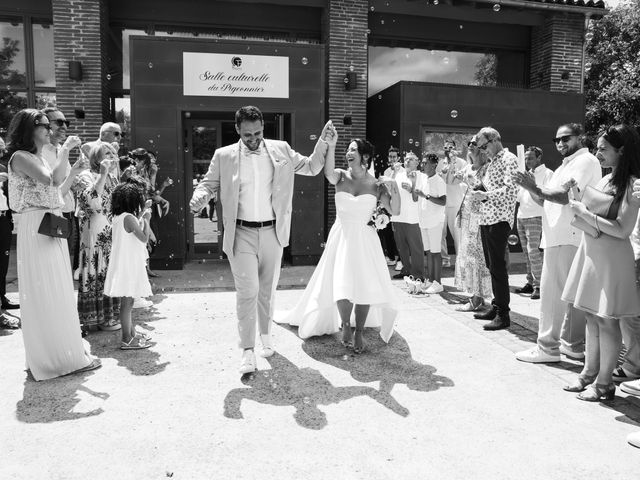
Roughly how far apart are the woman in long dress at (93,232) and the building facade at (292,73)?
4.38 m

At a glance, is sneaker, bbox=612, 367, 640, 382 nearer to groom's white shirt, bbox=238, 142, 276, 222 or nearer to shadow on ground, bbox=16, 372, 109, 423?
groom's white shirt, bbox=238, 142, 276, 222

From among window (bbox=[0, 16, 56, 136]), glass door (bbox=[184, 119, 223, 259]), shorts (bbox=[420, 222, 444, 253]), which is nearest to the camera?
shorts (bbox=[420, 222, 444, 253])

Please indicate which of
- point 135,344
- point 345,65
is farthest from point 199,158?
point 135,344

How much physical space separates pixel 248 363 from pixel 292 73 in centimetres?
738

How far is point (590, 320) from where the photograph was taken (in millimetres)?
3986

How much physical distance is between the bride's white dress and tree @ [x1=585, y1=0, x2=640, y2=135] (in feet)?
49.0

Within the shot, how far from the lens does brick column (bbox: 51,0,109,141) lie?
10.4 meters

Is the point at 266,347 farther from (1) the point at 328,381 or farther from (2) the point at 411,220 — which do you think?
(2) the point at 411,220

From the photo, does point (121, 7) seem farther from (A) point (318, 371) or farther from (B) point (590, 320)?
Answer: (B) point (590, 320)

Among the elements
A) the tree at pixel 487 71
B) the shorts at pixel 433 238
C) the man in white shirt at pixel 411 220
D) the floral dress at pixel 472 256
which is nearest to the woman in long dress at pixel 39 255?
the floral dress at pixel 472 256

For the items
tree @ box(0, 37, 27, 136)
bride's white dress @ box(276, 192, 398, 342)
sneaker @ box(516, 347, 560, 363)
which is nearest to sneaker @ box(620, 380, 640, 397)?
sneaker @ box(516, 347, 560, 363)

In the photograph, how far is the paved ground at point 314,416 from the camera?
299 cm

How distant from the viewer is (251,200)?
→ 15.1 ft

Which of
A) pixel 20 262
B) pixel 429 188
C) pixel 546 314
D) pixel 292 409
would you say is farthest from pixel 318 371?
pixel 429 188
